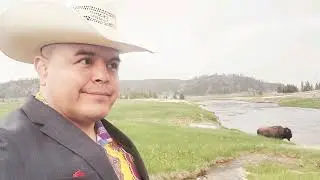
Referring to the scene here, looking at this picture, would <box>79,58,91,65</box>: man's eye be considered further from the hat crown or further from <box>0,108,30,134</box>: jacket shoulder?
<box>0,108,30,134</box>: jacket shoulder

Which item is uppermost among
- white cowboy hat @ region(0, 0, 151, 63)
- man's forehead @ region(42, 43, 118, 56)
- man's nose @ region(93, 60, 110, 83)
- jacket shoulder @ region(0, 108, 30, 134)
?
white cowboy hat @ region(0, 0, 151, 63)

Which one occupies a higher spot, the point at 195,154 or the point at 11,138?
the point at 11,138

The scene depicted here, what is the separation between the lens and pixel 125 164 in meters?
3.20

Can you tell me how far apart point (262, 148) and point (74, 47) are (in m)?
18.8

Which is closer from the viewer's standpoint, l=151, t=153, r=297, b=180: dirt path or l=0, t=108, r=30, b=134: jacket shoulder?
l=0, t=108, r=30, b=134: jacket shoulder

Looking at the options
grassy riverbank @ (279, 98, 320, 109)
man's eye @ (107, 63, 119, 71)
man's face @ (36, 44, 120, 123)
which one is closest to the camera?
man's face @ (36, 44, 120, 123)

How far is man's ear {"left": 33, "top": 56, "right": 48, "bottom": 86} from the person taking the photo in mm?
2801

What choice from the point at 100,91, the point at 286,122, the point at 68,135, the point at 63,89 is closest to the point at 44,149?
the point at 68,135

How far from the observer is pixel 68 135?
2654 mm

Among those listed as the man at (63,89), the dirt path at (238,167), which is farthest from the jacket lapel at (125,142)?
the dirt path at (238,167)

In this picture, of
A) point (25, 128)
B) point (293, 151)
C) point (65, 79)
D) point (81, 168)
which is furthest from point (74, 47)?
point (293, 151)

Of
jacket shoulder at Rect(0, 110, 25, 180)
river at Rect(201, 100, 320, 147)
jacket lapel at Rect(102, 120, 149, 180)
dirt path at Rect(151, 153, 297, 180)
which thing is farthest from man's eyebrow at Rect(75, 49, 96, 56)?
river at Rect(201, 100, 320, 147)

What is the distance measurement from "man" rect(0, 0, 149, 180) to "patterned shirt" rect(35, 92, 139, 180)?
0.23 meters

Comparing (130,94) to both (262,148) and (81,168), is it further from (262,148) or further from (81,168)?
(81,168)
